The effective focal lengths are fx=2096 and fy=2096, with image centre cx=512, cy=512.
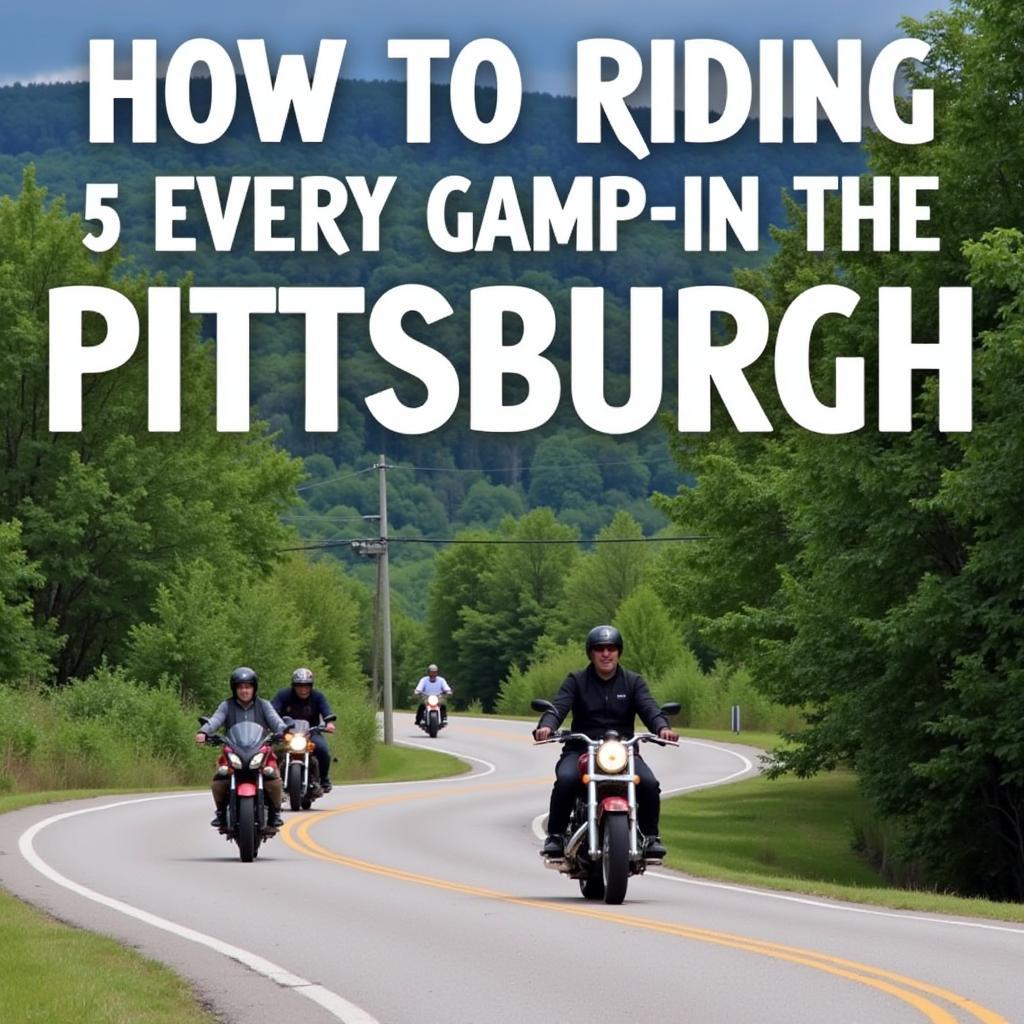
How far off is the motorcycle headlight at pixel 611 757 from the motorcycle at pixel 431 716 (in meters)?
53.1

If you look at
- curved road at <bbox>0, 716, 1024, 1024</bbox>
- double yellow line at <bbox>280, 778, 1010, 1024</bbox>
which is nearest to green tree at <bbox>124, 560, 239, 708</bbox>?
Result: curved road at <bbox>0, 716, 1024, 1024</bbox>

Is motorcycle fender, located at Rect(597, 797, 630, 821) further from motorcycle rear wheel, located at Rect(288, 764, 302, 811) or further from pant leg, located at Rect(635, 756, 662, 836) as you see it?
motorcycle rear wheel, located at Rect(288, 764, 302, 811)

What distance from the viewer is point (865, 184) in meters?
39.4

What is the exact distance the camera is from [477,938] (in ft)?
44.8

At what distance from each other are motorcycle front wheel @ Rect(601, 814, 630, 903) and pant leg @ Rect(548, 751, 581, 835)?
1.20ft

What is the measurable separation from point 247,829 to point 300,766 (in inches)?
322

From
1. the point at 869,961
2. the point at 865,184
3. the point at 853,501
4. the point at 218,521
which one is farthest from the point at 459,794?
the point at 869,961

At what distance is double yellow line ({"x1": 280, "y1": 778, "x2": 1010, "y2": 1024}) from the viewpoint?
10.2 meters

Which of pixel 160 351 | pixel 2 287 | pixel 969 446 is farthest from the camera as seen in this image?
pixel 2 287

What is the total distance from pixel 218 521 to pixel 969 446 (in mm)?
35115

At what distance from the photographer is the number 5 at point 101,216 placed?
50.7m

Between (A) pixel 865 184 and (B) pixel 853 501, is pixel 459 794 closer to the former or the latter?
(B) pixel 853 501

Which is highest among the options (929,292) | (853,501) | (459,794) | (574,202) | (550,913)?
(574,202)

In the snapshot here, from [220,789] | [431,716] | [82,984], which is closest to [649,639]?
[431,716]
